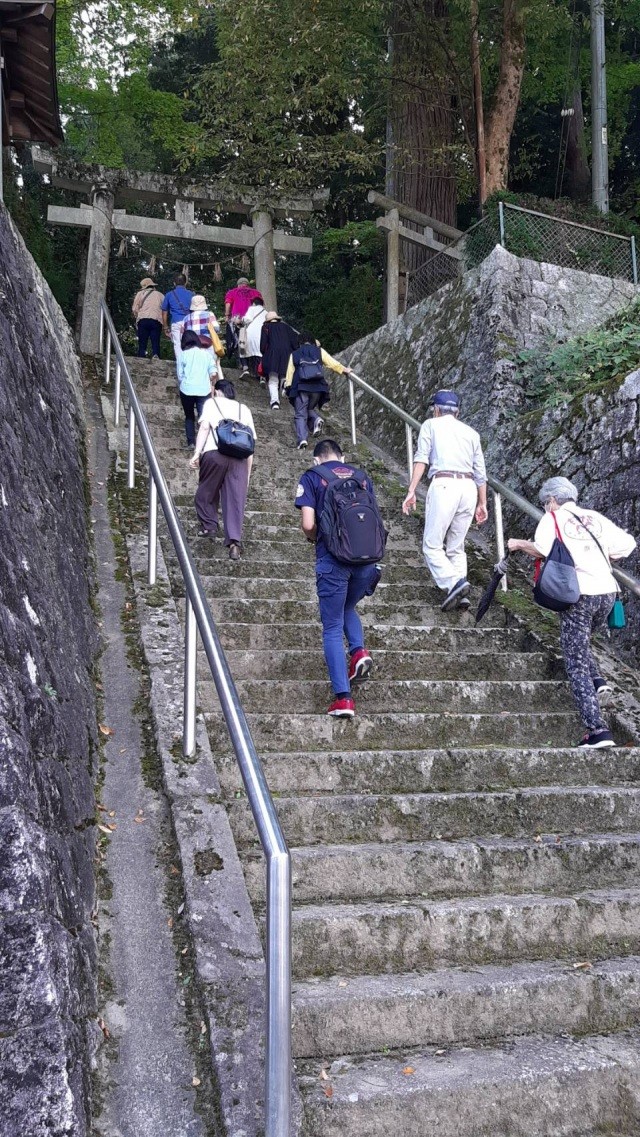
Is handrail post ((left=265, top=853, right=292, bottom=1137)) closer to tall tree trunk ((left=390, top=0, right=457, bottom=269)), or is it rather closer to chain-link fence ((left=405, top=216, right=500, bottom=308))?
chain-link fence ((left=405, top=216, right=500, bottom=308))

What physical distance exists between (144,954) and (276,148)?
12.9 m

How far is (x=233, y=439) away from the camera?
20.1 ft

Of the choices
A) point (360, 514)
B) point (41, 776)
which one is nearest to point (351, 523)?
point (360, 514)

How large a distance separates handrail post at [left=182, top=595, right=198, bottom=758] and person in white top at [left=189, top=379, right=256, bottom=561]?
103 inches

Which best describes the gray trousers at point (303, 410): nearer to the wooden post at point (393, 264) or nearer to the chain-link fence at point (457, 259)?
the chain-link fence at point (457, 259)

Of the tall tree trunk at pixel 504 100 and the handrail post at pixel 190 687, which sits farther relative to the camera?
the tall tree trunk at pixel 504 100

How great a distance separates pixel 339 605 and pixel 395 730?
2.14 feet

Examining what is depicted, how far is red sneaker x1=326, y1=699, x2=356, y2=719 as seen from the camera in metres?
4.40

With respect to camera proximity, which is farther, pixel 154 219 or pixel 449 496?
pixel 154 219

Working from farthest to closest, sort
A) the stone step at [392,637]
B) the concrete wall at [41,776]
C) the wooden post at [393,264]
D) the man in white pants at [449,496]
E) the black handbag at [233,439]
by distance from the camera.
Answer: the wooden post at [393,264] → the black handbag at [233,439] → the man in white pants at [449,496] → the stone step at [392,637] → the concrete wall at [41,776]

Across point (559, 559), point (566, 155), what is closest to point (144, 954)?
point (559, 559)

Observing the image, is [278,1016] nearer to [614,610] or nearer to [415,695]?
[415,695]

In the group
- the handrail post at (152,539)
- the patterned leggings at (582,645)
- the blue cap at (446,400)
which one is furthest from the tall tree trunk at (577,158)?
the patterned leggings at (582,645)

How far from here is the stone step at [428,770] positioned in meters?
4.00
